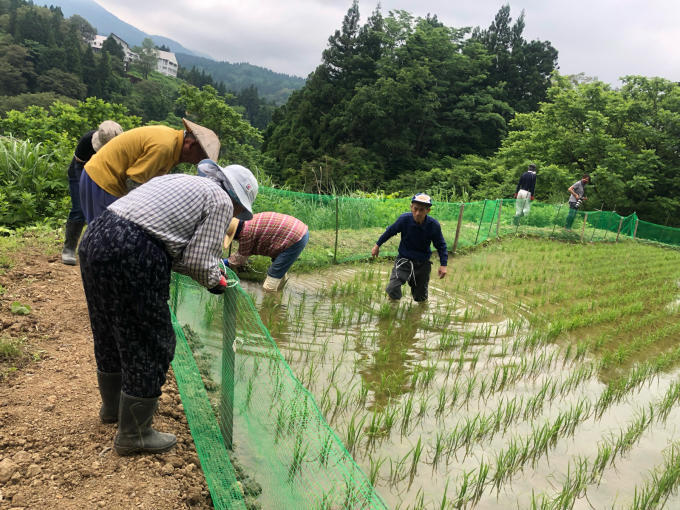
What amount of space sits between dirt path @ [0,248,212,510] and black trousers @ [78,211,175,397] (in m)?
0.40

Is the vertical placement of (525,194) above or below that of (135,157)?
above

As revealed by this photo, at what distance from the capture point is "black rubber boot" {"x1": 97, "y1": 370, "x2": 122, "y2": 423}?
216cm

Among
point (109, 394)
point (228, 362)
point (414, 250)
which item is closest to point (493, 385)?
point (414, 250)

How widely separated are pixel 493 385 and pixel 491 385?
0.03m

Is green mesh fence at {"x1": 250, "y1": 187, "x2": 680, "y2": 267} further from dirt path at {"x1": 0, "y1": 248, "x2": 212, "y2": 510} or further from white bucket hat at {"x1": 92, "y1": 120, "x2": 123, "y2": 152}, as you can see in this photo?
dirt path at {"x1": 0, "y1": 248, "x2": 212, "y2": 510}

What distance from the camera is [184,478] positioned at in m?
2.08

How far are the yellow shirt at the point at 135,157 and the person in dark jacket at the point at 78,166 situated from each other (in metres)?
0.53

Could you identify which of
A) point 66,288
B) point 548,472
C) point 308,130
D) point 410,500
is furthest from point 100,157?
point 308,130

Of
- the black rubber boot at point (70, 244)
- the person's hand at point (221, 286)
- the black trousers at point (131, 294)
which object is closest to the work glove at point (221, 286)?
the person's hand at point (221, 286)

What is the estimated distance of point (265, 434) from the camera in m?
2.44

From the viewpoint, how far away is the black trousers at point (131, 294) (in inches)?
68.6

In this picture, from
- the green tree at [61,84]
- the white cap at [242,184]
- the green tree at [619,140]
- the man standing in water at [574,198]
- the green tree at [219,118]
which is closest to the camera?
the white cap at [242,184]

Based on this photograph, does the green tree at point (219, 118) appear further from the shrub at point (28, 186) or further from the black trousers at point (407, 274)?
the black trousers at point (407, 274)

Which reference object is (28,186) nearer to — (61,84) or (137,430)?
(137,430)
